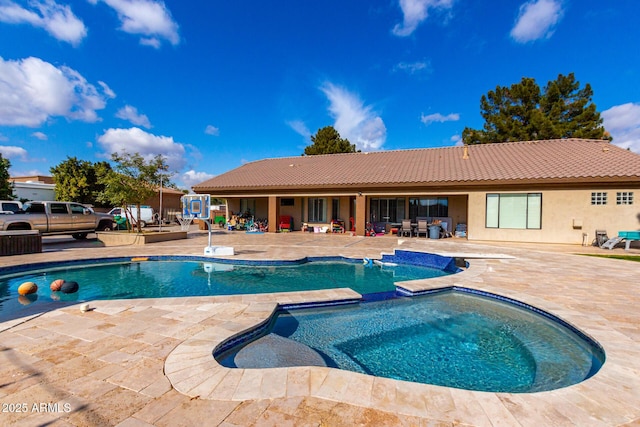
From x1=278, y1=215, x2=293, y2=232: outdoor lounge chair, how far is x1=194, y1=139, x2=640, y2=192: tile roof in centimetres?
261

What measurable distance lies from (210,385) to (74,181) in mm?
34507

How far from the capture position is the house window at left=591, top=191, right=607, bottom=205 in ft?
42.8

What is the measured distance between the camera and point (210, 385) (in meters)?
2.87

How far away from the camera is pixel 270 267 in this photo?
388 inches

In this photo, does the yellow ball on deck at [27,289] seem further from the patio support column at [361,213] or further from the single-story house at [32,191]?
the single-story house at [32,191]

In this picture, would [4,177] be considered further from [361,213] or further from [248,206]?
[361,213]

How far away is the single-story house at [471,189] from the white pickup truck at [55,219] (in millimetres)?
6545

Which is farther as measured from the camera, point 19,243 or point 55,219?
point 55,219

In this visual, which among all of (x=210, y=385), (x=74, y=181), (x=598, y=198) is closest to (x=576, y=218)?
(x=598, y=198)

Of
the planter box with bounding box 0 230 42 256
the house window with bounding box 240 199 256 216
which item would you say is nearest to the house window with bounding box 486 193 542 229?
the house window with bounding box 240 199 256 216

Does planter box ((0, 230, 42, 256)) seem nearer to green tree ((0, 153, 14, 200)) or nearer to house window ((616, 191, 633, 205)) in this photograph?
green tree ((0, 153, 14, 200))

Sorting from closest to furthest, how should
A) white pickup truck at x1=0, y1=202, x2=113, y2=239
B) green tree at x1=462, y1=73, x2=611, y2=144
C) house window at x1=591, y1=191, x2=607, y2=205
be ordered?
white pickup truck at x1=0, y1=202, x2=113, y2=239, house window at x1=591, y1=191, x2=607, y2=205, green tree at x1=462, y1=73, x2=611, y2=144

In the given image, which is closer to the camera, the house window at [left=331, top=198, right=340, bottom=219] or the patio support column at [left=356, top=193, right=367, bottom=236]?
the patio support column at [left=356, top=193, right=367, bottom=236]

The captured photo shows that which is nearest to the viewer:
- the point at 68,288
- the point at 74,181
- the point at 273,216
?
the point at 68,288
